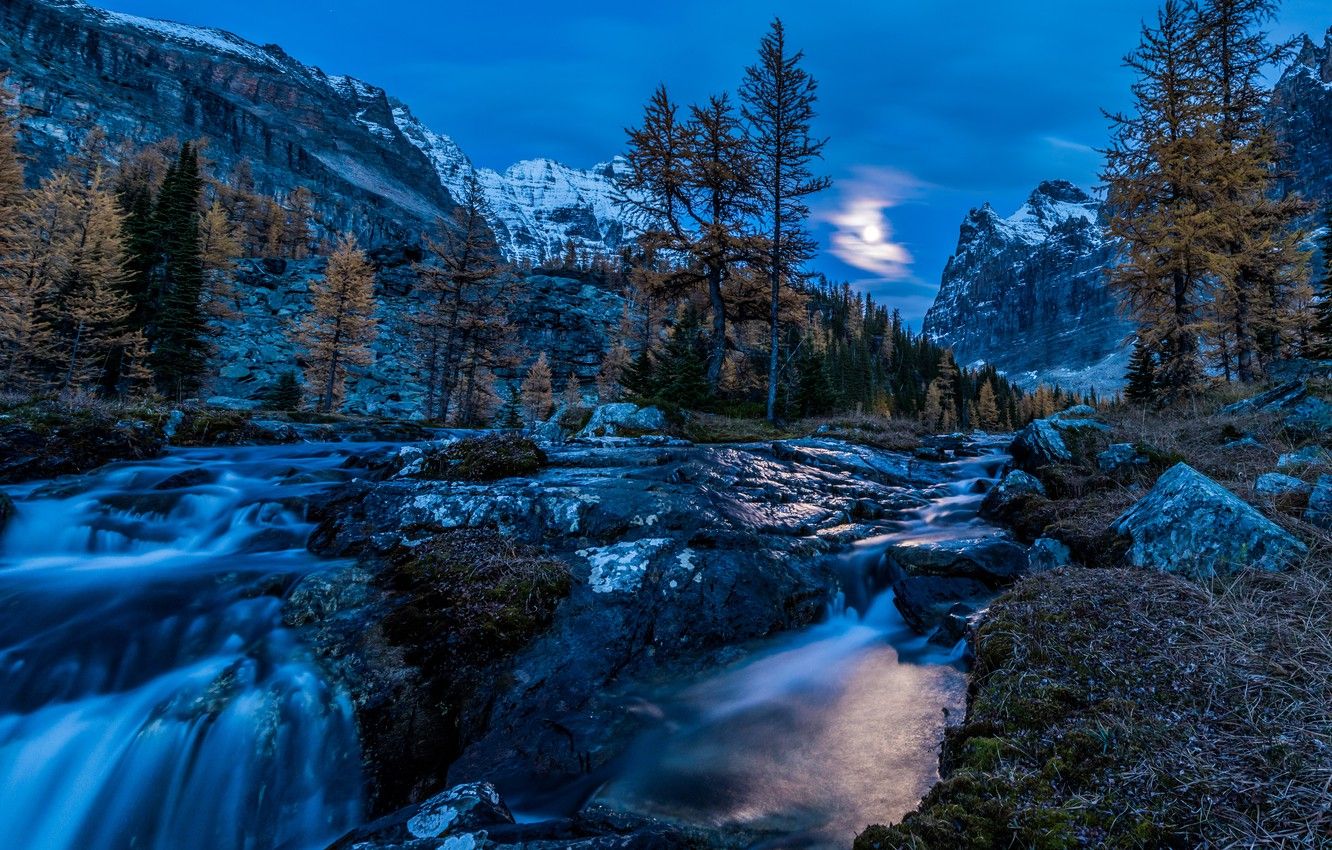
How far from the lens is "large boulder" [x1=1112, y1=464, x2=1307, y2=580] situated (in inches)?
156

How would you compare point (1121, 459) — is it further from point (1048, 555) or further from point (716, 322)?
point (716, 322)

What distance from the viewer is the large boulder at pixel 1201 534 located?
13.0ft

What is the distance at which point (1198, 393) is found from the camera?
15922mm

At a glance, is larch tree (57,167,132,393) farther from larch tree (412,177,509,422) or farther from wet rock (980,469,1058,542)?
wet rock (980,469,1058,542)

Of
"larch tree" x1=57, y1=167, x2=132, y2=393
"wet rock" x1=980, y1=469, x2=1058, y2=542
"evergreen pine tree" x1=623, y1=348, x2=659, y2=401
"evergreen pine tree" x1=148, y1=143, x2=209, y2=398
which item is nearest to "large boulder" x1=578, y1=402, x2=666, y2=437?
"wet rock" x1=980, y1=469, x2=1058, y2=542

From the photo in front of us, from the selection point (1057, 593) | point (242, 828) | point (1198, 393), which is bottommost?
point (242, 828)

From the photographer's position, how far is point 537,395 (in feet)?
195

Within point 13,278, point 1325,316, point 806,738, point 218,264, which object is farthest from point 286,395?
point 1325,316

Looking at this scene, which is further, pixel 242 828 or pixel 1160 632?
pixel 242 828

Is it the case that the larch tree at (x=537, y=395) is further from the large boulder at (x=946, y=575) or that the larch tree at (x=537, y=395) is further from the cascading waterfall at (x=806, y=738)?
the cascading waterfall at (x=806, y=738)

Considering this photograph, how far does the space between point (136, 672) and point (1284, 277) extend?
3547 cm

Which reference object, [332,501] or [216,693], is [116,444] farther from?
[216,693]

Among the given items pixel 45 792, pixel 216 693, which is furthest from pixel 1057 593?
pixel 45 792

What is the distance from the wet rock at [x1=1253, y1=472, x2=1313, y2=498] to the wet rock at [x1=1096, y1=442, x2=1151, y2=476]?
7.06ft
